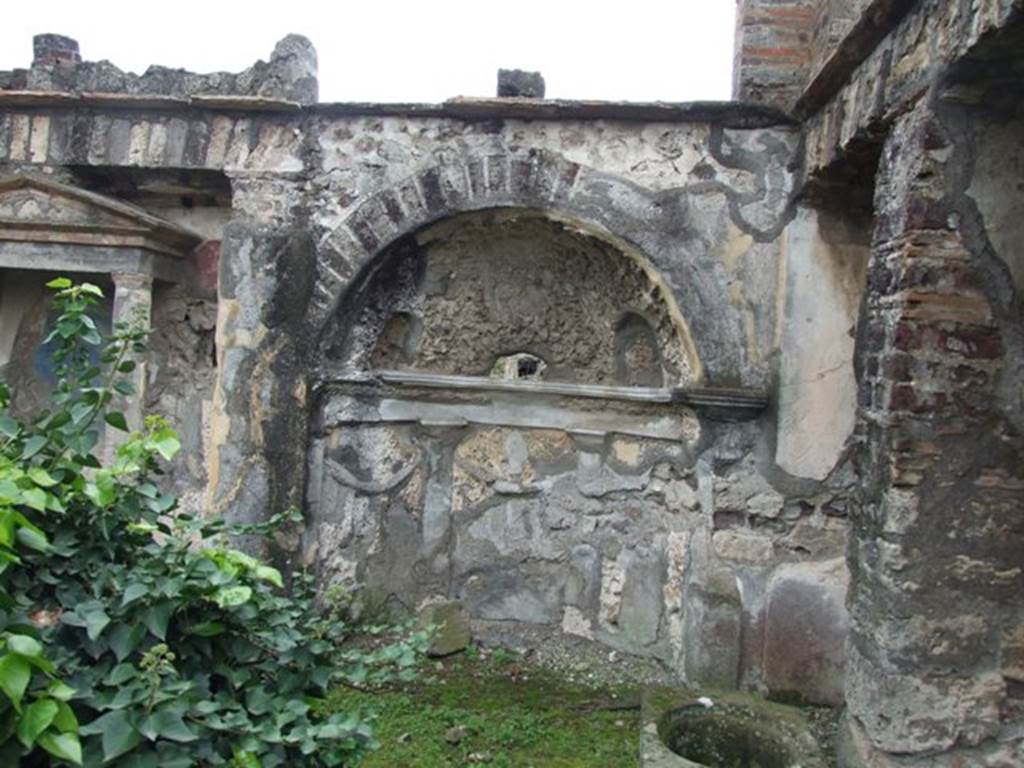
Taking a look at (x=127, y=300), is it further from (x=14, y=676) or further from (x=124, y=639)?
(x=14, y=676)

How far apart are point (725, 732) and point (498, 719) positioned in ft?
3.23

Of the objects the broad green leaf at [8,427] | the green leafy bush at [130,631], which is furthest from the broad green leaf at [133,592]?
the broad green leaf at [8,427]

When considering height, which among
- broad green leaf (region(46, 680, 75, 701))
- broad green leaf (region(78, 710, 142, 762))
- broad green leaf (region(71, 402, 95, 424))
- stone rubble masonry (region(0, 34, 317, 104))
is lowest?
broad green leaf (region(78, 710, 142, 762))

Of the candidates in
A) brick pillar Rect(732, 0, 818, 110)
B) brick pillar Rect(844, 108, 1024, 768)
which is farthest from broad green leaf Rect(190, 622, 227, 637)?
brick pillar Rect(732, 0, 818, 110)

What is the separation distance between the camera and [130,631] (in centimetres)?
167

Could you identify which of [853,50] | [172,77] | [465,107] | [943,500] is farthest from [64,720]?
[172,77]

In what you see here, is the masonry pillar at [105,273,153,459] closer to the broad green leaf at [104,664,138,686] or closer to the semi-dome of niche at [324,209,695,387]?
the semi-dome of niche at [324,209,695,387]

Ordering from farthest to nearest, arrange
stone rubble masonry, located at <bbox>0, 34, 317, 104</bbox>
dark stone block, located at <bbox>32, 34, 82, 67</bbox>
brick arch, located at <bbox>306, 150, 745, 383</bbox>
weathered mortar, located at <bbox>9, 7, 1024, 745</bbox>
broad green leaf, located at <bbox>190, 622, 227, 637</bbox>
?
dark stone block, located at <bbox>32, 34, 82, 67</bbox> < stone rubble masonry, located at <bbox>0, 34, 317, 104</bbox> < brick arch, located at <bbox>306, 150, 745, 383</bbox> < weathered mortar, located at <bbox>9, 7, 1024, 745</bbox> < broad green leaf, located at <bbox>190, 622, 227, 637</bbox>

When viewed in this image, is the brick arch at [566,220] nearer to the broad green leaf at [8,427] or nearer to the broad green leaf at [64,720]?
the broad green leaf at [8,427]

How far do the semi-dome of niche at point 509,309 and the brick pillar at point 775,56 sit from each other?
1.00 m

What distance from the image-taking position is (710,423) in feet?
13.5

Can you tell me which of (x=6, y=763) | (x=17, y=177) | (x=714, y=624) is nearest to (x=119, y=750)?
(x=6, y=763)

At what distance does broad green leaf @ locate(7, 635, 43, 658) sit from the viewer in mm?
1343

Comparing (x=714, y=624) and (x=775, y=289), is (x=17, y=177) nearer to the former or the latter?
(x=775, y=289)
